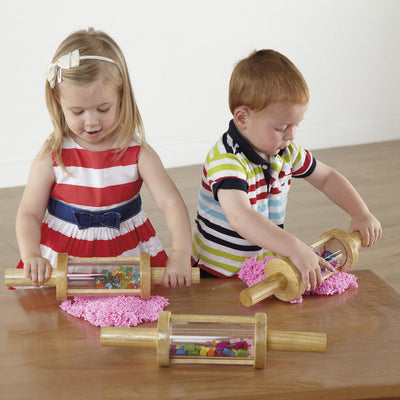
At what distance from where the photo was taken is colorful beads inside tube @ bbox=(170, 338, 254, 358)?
102 centimetres

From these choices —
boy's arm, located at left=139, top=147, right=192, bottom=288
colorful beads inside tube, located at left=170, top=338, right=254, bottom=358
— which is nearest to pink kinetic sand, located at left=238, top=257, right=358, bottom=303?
boy's arm, located at left=139, top=147, right=192, bottom=288

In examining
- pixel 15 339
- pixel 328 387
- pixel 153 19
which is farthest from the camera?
pixel 153 19

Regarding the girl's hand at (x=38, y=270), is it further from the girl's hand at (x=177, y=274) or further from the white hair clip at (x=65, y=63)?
the white hair clip at (x=65, y=63)

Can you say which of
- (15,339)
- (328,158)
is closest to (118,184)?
(15,339)

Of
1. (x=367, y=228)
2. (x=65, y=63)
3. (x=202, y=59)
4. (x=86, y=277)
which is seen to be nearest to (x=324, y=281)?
(x=367, y=228)

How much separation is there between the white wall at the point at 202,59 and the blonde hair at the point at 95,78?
2005mm

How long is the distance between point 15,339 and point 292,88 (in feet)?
2.49

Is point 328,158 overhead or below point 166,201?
below

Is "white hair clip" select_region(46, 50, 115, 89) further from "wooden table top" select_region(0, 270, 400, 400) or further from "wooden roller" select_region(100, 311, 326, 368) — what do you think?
"wooden roller" select_region(100, 311, 326, 368)

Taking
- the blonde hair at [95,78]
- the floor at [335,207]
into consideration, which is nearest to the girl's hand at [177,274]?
the blonde hair at [95,78]

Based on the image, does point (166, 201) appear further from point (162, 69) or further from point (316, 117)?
point (316, 117)

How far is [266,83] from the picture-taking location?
56.3 inches

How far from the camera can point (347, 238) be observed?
1346mm

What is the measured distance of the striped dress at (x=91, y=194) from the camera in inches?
60.3
